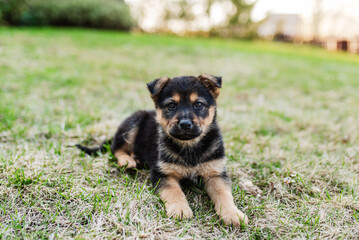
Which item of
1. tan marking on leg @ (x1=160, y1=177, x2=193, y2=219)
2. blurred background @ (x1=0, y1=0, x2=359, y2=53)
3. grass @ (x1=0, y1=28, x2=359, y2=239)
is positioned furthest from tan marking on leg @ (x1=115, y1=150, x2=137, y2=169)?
blurred background @ (x1=0, y1=0, x2=359, y2=53)

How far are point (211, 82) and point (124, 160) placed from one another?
4.99 feet

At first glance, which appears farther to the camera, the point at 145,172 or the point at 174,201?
the point at 145,172

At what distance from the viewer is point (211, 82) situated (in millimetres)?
3486

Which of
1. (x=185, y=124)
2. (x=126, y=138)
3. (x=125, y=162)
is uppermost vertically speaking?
(x=185, y=124)

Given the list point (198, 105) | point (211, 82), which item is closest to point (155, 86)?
point (198, 105)

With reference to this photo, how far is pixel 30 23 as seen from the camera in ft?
60.8

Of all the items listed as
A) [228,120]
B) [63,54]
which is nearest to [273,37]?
[63,54]

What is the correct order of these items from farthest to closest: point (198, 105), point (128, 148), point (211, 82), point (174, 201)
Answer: point (128, 148)
point (211, 82)
point (198, 105)
point (174, 201)

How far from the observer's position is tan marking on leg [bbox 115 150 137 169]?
3577mm

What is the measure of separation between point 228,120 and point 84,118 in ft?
9.24

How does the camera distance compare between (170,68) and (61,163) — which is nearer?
(61,163)

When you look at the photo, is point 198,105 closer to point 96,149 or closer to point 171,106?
point 171,106

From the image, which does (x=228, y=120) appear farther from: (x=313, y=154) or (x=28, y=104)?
(x=28, y=104)

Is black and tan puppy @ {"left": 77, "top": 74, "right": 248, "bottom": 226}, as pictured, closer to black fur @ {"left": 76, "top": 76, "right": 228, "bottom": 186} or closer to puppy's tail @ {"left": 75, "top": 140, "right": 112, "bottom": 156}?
black fur @ {"left": 76, "top": 76, "right": 228, "bottom": 186}
